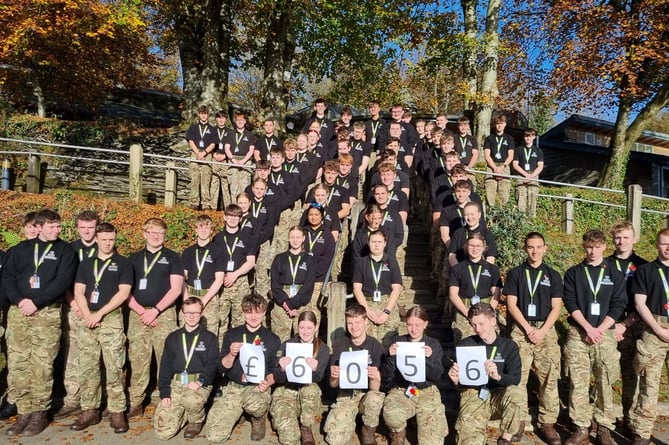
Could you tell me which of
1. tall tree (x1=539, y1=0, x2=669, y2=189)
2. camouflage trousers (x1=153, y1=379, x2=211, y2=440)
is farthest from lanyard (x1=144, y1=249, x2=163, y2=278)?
tall tree (x1=539, y1=0, x2=669, y2=189)

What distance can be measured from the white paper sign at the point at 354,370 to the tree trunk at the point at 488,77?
12.4m

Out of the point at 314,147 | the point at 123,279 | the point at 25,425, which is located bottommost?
the point at 25,425

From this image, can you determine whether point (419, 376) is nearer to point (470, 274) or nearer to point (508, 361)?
point (508, 361)

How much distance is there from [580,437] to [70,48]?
18017mm

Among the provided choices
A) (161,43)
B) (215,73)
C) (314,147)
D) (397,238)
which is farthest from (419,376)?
(161,43)

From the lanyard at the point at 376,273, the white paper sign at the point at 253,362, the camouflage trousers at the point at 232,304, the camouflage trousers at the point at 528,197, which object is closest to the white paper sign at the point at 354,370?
the white paper sign at the point at 253,362

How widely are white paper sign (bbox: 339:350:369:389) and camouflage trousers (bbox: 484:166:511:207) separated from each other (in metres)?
5.94

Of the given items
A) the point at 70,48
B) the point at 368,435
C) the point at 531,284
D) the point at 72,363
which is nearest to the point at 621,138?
the point at 531,284

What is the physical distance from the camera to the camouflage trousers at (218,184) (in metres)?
10.4

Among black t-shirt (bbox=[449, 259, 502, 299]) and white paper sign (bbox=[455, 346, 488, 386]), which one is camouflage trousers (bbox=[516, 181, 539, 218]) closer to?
black t-shirt (bbox=[449, 259, 502, 299])

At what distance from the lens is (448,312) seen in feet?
23.7

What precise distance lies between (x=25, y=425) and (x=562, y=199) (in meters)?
11.3

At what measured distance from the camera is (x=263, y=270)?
7.57 metres

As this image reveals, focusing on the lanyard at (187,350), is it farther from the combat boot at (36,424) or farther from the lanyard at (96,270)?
the combat boot at (36,424)
